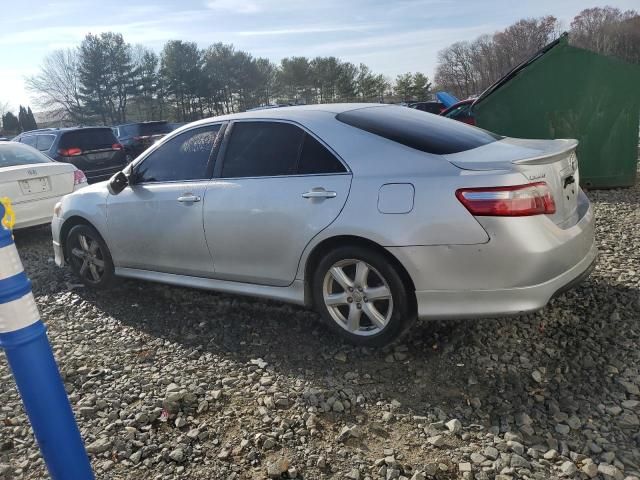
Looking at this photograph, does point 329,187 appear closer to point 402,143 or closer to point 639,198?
point 402,143

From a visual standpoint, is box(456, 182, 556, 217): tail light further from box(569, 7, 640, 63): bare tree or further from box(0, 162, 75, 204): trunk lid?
box(569, 7, 640, 63): bare tree

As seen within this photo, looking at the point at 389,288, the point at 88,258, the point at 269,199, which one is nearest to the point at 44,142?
the point at 88,258

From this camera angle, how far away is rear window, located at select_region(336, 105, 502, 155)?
329 cm

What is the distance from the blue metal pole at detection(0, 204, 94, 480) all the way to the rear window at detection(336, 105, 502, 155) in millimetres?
2280

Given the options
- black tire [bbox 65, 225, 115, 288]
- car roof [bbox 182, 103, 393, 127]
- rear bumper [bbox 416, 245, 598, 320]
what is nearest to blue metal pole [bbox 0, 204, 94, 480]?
rear bumper [bbox 416, 245, 598, 320]

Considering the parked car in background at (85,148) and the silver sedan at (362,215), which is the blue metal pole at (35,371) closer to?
the silver sedan at (362,215)

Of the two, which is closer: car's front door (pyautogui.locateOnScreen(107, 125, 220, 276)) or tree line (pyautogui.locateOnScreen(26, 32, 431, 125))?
car's front door (pyautogui.locateOnScreen(107, 125, 220, 276))

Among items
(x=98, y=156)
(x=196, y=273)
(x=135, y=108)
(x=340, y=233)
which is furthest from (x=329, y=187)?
(x=135, y=108)

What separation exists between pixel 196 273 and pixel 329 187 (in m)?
1.42

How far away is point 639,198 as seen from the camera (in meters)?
6.75

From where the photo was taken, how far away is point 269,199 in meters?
3.56

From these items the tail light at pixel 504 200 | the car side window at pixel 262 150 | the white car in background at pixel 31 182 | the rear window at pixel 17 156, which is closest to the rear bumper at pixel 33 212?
the white car in background at pixel 31 182

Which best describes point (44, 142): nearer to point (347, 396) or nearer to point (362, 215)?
point (362, 215)

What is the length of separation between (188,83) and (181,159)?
204 ft
